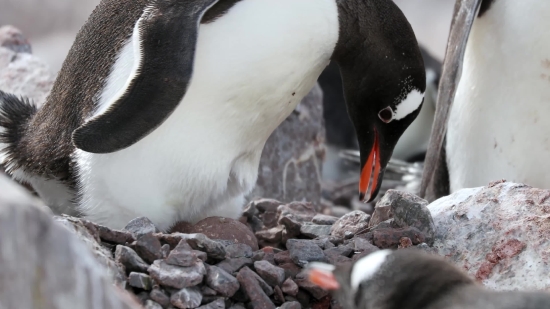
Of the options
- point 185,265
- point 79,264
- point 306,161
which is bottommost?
point 306,161

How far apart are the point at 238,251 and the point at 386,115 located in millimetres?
796

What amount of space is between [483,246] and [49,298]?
1.41 metres

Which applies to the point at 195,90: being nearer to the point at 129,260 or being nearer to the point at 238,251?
the point at 238,251

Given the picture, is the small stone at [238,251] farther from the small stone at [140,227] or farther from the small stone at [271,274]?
the small stone at [140,227]

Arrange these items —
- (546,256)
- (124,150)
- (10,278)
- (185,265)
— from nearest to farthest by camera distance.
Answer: (10,278) → (185,265) → (546,256) → (124,150)

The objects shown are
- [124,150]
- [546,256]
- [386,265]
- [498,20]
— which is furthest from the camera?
[498,20]

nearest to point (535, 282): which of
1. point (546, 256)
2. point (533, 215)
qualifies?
point (546, 256)

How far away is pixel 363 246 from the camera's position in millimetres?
2367

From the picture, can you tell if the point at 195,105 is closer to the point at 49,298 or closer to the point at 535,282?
the point at 535,282

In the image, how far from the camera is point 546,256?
223 cm

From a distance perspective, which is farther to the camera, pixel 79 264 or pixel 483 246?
pixel 483 246

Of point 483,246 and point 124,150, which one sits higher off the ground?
point 124,150

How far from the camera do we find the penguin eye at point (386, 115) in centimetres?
278

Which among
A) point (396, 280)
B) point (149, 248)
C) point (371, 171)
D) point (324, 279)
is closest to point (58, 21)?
point (371, 171)
